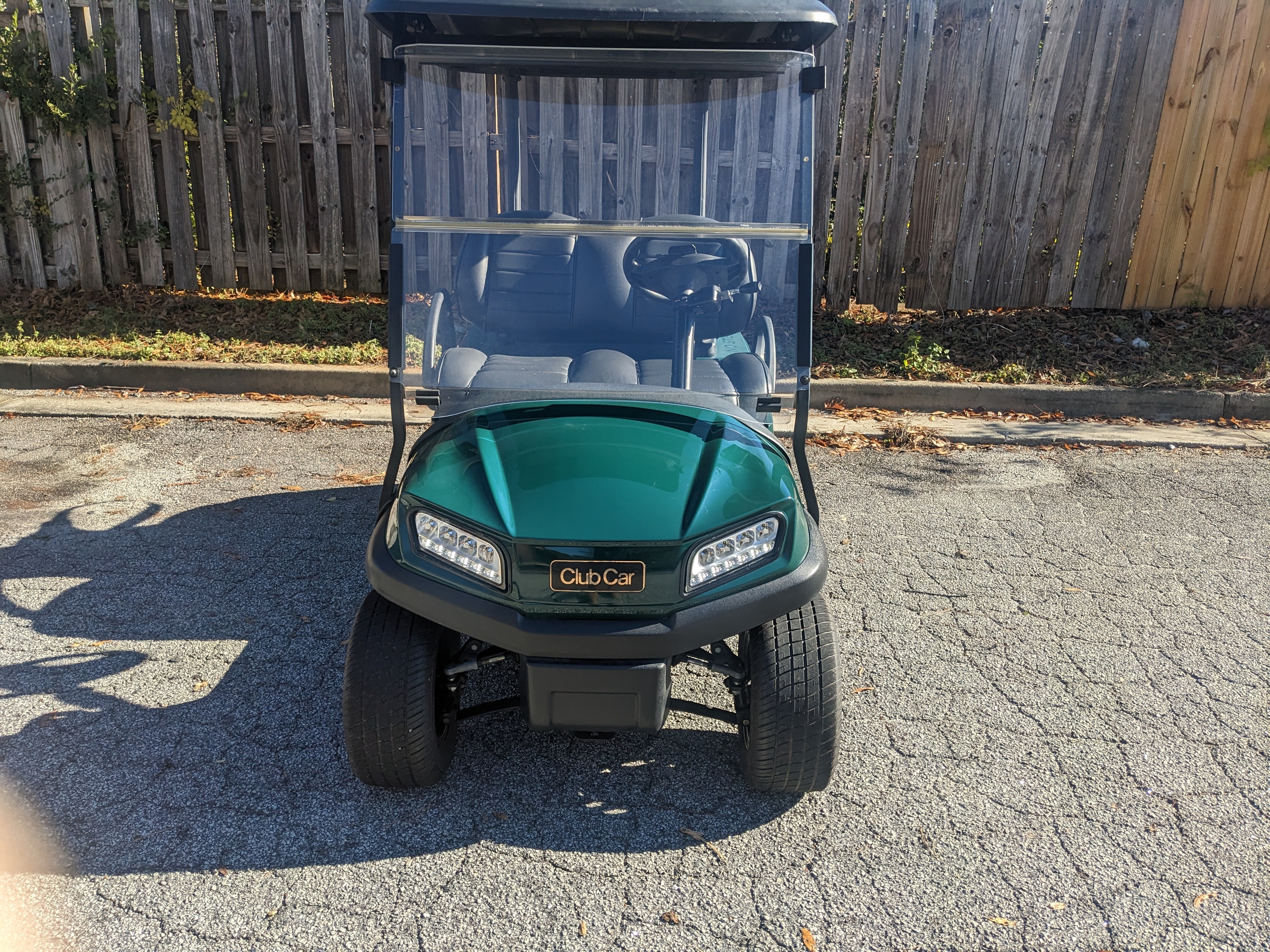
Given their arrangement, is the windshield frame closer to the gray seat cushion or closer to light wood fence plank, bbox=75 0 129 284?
the gray seat cushion

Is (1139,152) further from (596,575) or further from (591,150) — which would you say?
(596,575)

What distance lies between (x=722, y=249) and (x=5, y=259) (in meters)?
6.03

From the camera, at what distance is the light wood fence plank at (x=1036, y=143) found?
19.0 feet

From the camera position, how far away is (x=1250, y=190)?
6.12m

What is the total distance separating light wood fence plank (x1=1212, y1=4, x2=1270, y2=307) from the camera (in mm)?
5910

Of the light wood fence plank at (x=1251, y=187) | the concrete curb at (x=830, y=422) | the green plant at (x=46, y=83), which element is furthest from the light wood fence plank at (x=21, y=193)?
the light wood fence plank at (x=1251, y=187)

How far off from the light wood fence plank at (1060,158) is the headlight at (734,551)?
5027 mm

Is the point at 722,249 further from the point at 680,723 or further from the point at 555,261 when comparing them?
the point at 680,723

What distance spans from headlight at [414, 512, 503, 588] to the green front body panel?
0.02 m

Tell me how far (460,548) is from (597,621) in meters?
0.35

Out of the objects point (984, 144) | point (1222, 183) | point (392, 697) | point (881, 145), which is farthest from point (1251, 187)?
point (392, 697)

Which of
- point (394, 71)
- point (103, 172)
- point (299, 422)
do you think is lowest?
point (299, 422)

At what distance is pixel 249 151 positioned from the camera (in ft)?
20.4

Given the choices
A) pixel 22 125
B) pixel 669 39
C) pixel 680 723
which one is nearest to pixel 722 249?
pixel 669 39
